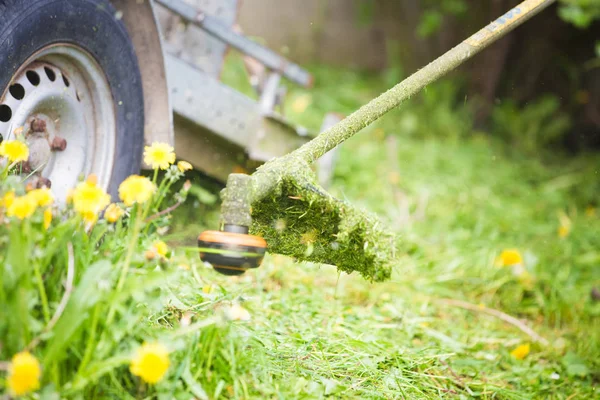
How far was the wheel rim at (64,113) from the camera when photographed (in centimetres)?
169

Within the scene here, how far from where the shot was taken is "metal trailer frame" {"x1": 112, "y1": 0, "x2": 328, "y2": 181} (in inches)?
85.6

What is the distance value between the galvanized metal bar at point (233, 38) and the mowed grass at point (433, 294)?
78 centimetres

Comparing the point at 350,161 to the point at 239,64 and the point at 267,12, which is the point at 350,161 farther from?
the point at 267,12

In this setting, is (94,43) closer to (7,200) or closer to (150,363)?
(7,200)

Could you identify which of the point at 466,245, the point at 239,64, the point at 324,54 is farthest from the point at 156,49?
the point at 324,54

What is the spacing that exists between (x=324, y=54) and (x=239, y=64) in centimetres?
199

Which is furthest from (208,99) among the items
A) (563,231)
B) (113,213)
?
(563,231)

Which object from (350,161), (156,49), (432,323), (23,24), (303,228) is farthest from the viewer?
(350,161)

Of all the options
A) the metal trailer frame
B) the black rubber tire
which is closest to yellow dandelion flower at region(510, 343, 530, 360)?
the metal trailer frame

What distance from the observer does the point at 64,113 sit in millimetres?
1859

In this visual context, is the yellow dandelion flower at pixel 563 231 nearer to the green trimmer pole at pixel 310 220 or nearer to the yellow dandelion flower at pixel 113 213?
the green trimmer pole at pixel 310 220

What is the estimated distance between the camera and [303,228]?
5.49 ft

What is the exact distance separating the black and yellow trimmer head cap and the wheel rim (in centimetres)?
65

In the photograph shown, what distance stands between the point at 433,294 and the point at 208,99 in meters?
1.54
